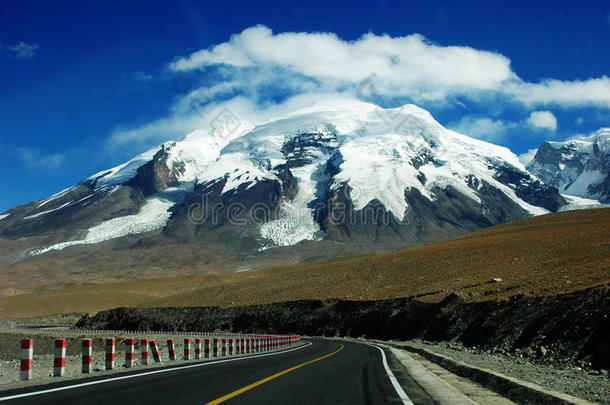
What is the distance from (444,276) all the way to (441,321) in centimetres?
3040

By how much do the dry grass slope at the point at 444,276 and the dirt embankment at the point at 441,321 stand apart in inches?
122

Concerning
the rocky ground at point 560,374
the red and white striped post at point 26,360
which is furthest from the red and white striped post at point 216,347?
the red and white striped post at point 26,360

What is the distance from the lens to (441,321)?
5138cm

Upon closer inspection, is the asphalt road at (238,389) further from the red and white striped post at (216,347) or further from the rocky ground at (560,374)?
the red and white striped post at (216,347)

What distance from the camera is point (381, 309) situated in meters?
70.8

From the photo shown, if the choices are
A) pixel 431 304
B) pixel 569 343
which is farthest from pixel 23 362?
pixel 431 304

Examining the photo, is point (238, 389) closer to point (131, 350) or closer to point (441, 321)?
point (131, 350)

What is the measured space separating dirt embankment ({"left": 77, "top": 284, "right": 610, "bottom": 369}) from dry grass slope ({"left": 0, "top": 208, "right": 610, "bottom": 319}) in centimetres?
309

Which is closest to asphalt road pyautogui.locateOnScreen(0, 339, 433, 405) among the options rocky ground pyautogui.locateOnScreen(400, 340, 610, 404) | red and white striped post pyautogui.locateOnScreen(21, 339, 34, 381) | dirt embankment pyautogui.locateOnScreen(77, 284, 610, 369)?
red and white striped post pyautogui.locateOnScreen(21, 339, 34, 381)

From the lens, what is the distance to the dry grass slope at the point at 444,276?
52469mm

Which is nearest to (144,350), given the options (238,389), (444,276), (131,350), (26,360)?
(131,350)

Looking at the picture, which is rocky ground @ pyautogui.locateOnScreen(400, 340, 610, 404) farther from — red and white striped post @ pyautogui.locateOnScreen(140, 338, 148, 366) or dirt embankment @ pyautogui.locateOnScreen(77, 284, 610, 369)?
red and white striped post @ pyautogui.locateOnScreen(140, 338, 148, 366)

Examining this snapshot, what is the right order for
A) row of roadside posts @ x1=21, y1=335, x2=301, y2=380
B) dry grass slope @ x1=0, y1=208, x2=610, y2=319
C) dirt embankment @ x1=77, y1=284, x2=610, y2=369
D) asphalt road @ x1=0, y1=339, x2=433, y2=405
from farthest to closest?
dry grass slope @ x1=0, y1=208, x2=610, y2=319
dirt embankment @ x1=77, y1=284, x2=610, y2=369
row of roadside posts @ x1=21, y1=335, x2=301, y2=380
asphalt road @ x1=0, y1=339, x2=433, y2=405

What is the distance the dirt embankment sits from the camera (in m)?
22.6
